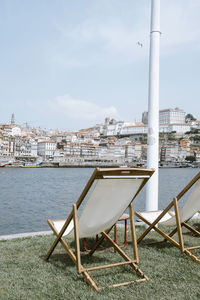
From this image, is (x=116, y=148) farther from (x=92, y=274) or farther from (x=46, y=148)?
(x=92, y=274)

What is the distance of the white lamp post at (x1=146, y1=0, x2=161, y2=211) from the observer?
4270 mm

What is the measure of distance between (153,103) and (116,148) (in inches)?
4187

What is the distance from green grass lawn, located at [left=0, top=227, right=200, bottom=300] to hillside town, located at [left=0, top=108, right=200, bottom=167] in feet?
267

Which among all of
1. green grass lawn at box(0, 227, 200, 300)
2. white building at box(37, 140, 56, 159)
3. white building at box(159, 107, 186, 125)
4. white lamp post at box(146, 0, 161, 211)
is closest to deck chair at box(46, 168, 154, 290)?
green grass lawn at box(0, 227, 200, 300)

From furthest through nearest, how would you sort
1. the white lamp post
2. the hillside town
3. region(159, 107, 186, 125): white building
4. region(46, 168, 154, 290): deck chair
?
region(159, 107, 186, 125): white building
the hillside town
the white lamp post
region(46, 168, 154, 290): deck chair

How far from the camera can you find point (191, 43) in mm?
6234

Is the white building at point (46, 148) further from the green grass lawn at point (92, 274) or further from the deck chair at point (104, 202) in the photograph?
the deck chair at point (104, 202)

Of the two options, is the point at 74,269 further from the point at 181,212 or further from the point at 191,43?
the point at 191,43

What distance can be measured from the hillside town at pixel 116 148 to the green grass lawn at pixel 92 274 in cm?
8124

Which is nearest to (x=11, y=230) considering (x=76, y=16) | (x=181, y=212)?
(x=76, y=16)

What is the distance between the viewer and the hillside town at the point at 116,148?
97.9 meters

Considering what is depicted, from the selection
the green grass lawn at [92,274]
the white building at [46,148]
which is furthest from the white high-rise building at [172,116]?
the green grass lawn at [92,274]

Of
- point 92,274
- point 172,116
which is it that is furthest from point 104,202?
point 172,116

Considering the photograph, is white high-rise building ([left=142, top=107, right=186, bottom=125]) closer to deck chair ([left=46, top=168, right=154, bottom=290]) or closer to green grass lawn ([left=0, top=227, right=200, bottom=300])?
green grass lawn ([left=0, top=227, right=200, bottom=300])
